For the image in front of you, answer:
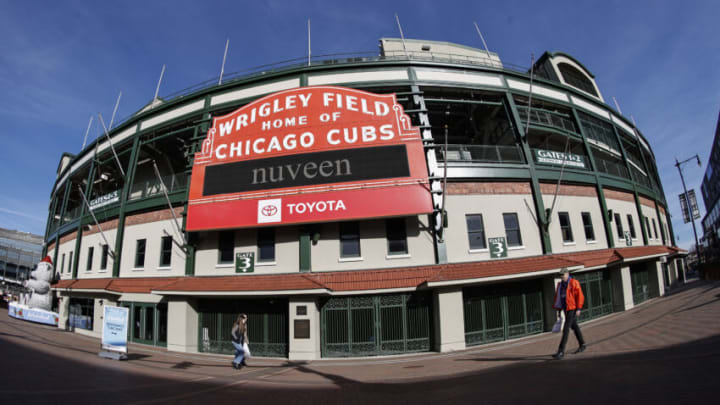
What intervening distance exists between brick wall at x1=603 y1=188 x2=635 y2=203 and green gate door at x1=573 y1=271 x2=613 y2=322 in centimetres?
460

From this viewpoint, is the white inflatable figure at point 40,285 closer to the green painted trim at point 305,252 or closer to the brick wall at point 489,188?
the green painted trim at point 305,252

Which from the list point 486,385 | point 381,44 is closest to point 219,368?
point 486,385

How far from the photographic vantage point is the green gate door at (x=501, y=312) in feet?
40.3

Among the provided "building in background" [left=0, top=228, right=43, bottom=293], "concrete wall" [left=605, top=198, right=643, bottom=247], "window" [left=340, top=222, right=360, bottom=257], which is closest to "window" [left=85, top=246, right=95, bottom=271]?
"window" [left=340, top=222, right=360, bottom=257]

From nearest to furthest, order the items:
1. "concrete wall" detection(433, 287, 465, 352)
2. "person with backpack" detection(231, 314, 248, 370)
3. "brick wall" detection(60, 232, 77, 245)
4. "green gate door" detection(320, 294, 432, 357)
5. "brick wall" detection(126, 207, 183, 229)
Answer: "person with backpack" detection(231, 314, 248, 370) → "concrete wall" detection(433, 287, 465, 352) → "green gate door" detection(320, 294, 432, 357) → "brick wall" detection(126, 207, 183, 229) → "brick wall" detection(60, 232, 77, 245)

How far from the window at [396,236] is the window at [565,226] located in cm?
828

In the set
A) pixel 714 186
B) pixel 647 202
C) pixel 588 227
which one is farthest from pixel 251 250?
pixel 714 186

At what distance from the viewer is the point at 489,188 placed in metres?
14.1

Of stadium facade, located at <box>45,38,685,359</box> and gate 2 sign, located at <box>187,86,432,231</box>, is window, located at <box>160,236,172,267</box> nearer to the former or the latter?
stadium facade, located at <box>45,38,685,359</box>

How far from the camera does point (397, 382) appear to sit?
7.40m

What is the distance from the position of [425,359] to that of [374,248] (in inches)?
177

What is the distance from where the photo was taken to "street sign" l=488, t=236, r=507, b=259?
13.3 meters

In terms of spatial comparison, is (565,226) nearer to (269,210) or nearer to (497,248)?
(497,248)

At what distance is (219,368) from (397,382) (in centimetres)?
648
